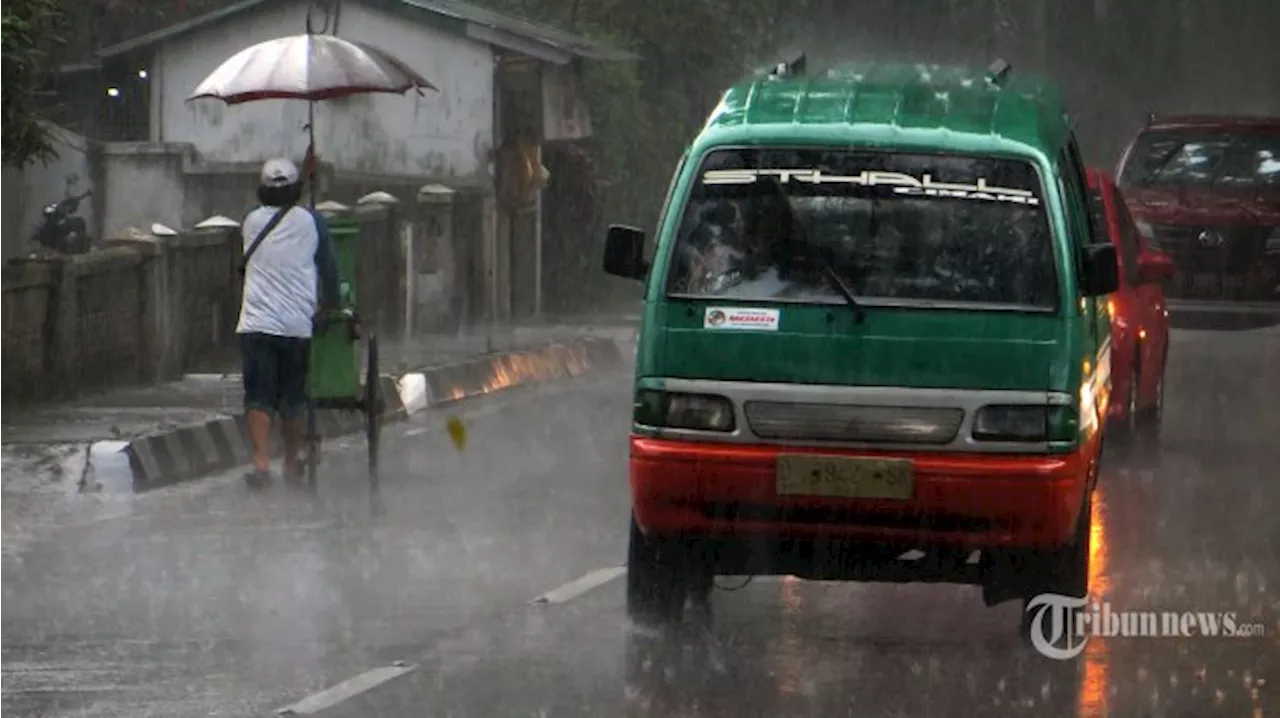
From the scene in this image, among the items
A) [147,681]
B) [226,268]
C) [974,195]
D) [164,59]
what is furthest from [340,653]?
[164,59]

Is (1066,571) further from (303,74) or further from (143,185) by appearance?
(143,185)

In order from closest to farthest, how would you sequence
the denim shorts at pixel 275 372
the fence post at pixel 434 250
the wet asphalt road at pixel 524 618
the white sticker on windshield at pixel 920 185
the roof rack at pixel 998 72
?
the wet asphalt road at pixel 524 618, the white sticker on windshield at pixel 920 185, the roof rack at pixel 998 72, the denim shorts at pixel 275 372, the fence post at pixel 434 250

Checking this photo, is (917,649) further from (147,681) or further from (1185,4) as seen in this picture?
(1185,4)

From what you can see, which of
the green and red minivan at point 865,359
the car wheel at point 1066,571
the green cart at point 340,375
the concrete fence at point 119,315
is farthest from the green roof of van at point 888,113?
the concrete fence at point 119,315

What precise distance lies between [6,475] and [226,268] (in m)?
6.58

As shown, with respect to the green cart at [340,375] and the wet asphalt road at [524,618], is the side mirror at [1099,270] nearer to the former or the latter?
the wet asphalt road at [524,618]

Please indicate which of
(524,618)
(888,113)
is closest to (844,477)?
(888,113)

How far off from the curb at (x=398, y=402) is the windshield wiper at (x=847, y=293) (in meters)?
6.67

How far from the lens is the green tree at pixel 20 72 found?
19.4 m

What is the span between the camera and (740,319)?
1039 cm

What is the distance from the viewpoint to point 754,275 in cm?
1053

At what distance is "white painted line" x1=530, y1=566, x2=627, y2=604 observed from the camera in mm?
11781

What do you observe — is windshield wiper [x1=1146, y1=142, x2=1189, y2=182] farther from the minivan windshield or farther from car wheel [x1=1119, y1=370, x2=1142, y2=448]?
the minivan windshield

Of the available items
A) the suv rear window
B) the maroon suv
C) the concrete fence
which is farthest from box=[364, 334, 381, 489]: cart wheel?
the suv rear window
